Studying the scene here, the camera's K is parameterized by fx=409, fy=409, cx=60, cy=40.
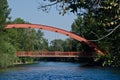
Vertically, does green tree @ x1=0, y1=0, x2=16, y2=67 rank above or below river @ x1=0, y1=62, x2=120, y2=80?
above

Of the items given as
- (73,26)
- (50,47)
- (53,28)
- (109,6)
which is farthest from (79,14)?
(50,47)

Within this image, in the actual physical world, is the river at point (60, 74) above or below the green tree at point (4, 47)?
below

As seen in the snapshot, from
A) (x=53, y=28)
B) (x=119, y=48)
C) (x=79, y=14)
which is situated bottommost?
(x=119, y=48)

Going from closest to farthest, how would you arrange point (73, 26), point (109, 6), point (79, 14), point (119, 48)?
point (109, 6) < point (79, 14) < point (119, 48) < point (73, 26)

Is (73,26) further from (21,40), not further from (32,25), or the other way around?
(32,25)

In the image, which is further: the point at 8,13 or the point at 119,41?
the point at 8,13

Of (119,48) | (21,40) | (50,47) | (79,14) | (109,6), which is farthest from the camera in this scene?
(50,47)

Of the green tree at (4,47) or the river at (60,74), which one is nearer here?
the river at (60,74)

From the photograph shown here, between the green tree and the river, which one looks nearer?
the river

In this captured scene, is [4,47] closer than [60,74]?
No

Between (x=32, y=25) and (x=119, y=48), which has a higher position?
(x=32, y=25)

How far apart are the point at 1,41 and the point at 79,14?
2498 inches

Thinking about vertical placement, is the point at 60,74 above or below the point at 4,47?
below

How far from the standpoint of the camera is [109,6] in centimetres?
554
